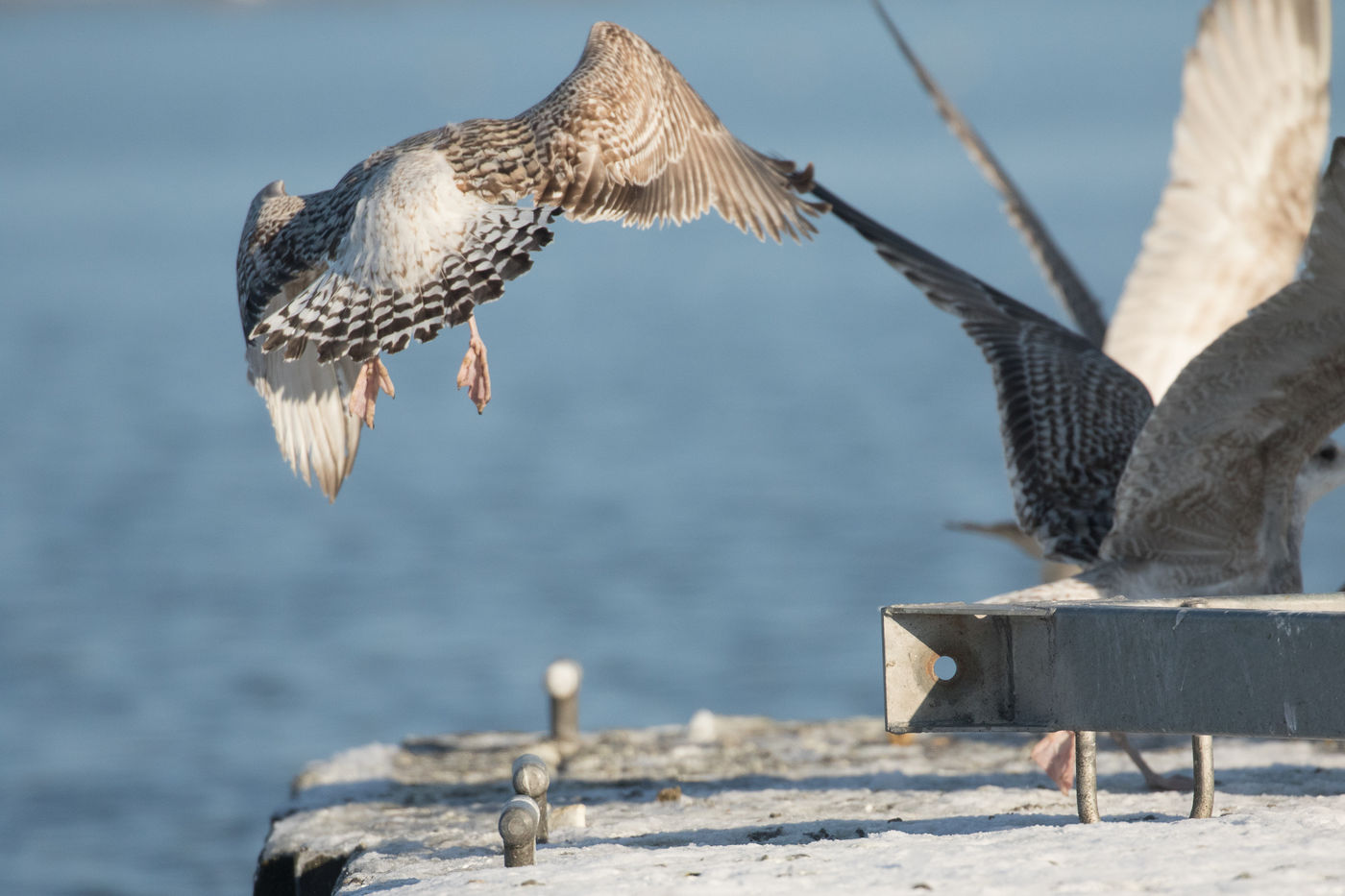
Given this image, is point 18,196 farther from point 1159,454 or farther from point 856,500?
point 1159,454

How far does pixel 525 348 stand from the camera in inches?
1014

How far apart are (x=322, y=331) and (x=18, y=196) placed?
4636 cm

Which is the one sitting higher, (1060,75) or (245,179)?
(1060,75)

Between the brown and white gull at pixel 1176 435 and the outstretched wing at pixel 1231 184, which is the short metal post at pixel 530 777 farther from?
the outstretched wing at pixel 1231 184

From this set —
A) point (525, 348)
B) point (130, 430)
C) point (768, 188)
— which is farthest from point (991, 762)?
point (525, 348)

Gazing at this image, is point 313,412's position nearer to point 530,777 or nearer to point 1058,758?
point 530,777

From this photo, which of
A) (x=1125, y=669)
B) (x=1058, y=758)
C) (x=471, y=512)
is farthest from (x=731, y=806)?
(x=471, y=512)

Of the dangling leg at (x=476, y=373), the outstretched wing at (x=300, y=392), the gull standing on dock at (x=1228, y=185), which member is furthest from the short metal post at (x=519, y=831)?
the gull standing on dock at (x=1228, y=185)

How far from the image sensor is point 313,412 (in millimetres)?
5156

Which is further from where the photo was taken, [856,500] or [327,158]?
[327,158]

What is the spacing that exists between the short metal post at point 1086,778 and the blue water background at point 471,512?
6173 mm

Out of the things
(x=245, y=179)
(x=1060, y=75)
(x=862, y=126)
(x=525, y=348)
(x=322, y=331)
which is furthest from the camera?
(x=1060, y=75)

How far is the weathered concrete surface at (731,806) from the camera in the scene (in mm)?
3541

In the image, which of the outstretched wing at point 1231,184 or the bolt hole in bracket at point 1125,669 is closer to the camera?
the bolt hole in bracket at point 1125,669
